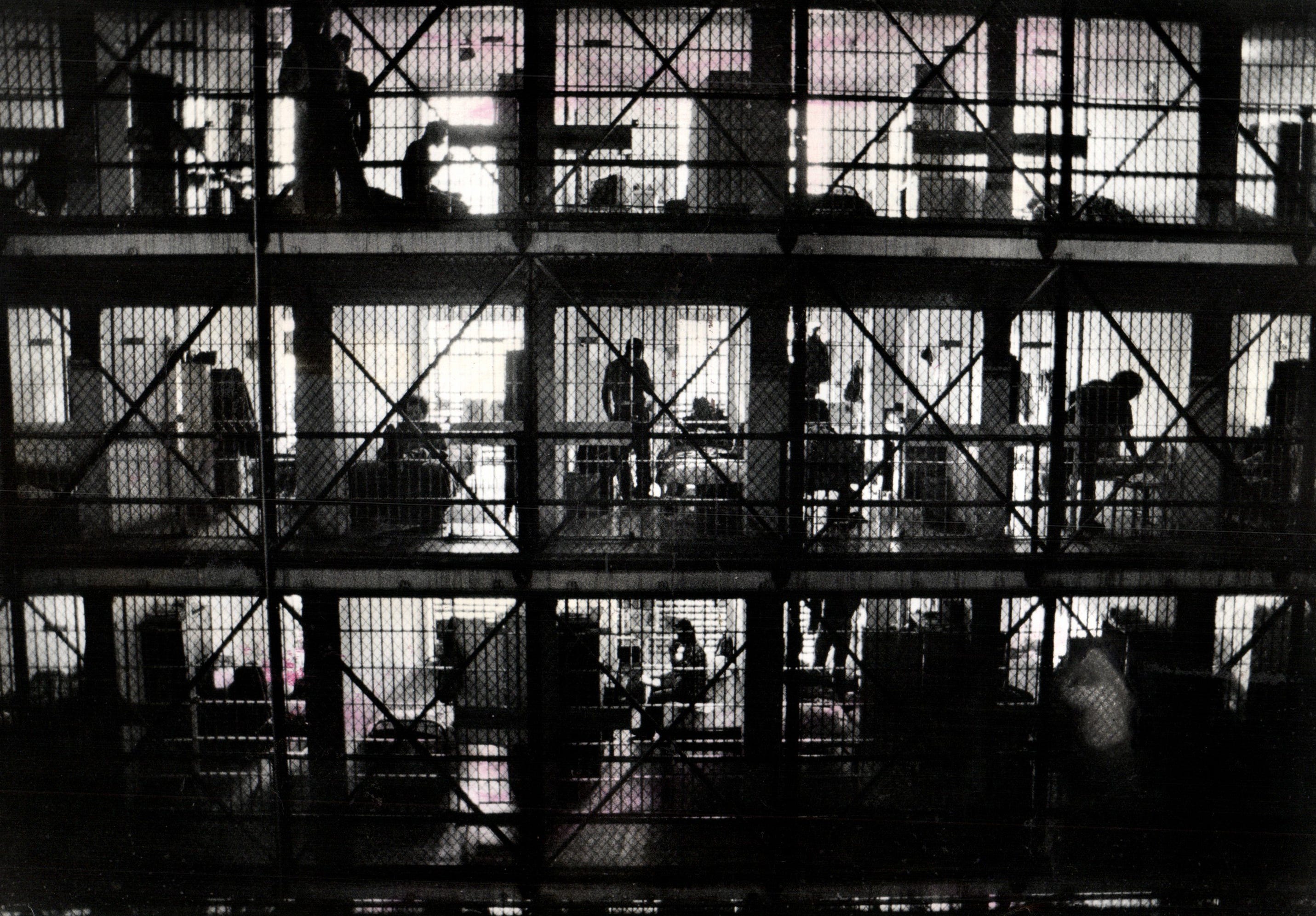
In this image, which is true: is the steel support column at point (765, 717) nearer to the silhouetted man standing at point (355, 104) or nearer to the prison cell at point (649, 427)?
the prison cell at point (649, 427)

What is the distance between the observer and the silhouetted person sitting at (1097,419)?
6742 millimetres

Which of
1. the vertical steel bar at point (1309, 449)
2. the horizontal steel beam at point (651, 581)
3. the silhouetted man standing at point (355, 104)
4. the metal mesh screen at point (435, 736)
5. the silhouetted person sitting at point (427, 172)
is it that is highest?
the silhouetted man standing at point (355, 104)

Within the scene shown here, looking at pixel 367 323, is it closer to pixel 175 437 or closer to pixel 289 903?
pixel 175 437

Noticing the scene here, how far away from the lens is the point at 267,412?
604cm

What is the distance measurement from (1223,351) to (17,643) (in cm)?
996

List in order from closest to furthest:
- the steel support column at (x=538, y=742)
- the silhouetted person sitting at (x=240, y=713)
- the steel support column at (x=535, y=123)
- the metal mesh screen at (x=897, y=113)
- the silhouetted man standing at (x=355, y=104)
A: the steel support column at (x=535, y=123) → the metal mesh screen at (x=897, y=113) → the silhouetted man standing at (x=355, y=104) → the steel support column at (x=538, y=742) → the silhouetted person sitting at (x=240, y=713)

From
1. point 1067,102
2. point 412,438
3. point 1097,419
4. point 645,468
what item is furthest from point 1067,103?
point 412,438

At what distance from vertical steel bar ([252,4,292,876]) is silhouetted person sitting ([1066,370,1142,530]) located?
20.4ft

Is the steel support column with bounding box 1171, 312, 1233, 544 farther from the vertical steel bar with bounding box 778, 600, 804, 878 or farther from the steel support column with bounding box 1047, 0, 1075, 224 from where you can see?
the vertical steel bar with bounding box 778, 600, 804, 878

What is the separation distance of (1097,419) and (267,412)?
652 cm

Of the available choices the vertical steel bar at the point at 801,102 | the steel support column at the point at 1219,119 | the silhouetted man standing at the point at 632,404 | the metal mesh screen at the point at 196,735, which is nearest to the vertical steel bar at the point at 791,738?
the silhouetted man standing at the point at 632,404

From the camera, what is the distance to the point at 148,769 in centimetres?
666

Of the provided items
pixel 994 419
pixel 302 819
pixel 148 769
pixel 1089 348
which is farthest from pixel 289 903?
pixel 1089 348

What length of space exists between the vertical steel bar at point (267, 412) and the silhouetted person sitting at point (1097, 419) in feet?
20.4
